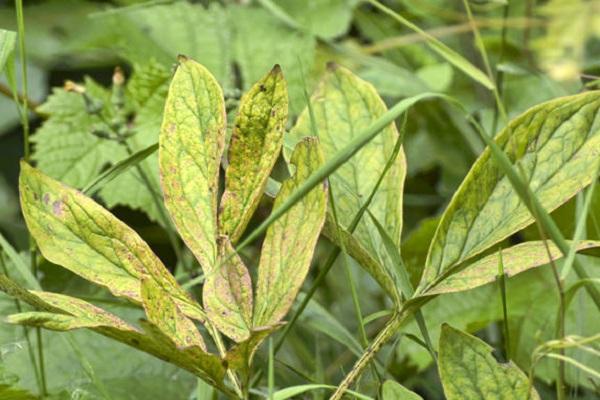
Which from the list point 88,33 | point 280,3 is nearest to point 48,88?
point 88,33

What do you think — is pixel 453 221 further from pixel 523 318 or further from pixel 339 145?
pixel 523 318

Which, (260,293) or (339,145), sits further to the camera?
(339,145)

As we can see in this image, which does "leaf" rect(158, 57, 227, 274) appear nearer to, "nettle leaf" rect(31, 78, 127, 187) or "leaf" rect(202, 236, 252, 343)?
"leaf" rect(202, 236, 252, 343)

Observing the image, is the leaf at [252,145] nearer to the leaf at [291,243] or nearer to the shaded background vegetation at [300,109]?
the leaf at [291,243]

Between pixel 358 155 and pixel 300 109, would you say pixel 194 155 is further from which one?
pixel 300 109

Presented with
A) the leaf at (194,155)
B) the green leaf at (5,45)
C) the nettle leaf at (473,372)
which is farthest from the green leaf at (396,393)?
the green leaf at (5,45)

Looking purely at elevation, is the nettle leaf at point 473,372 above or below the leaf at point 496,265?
below
